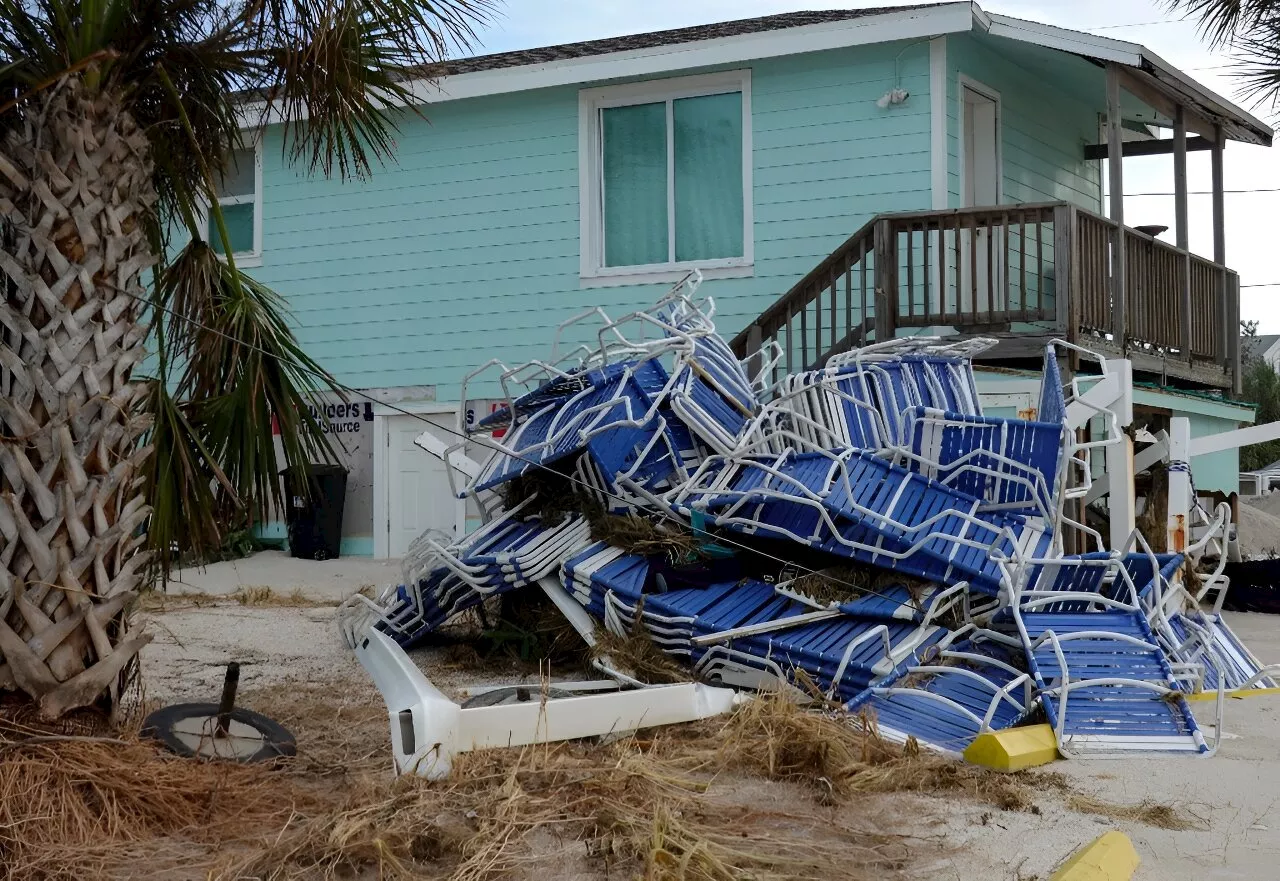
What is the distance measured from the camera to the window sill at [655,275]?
13039 millimetres

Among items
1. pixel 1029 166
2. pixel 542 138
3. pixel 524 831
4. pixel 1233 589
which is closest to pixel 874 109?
pixel 1029 166

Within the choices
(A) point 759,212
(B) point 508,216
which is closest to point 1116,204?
(A) point 759,212

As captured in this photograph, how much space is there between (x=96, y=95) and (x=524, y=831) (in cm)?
292

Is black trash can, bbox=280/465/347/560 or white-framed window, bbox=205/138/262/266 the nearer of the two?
black trash can, bbox=280/465/347/560

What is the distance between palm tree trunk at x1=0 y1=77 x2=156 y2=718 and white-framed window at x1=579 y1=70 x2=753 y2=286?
28.7 feet

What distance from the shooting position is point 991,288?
422 inches

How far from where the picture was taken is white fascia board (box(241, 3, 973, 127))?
11891 millimetres

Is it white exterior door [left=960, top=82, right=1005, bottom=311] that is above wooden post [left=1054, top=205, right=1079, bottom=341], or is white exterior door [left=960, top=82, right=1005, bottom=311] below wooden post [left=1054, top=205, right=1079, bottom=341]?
above

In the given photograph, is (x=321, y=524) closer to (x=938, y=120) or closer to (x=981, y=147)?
(x=938, y=120)

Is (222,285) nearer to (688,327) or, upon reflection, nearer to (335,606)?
(688,327)

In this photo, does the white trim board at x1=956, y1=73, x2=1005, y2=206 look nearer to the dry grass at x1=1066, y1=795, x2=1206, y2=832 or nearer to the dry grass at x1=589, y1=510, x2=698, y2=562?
the dry grass at x1=589, y1=510, x2=698, y2=562

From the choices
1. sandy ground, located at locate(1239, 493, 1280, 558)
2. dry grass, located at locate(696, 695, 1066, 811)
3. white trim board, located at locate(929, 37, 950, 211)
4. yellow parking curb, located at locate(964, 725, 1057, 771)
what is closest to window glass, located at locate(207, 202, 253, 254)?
white trim board, located at locate(929, 37, 950, 211)

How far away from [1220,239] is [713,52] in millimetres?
6097

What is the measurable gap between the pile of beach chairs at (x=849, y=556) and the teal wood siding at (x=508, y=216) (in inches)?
210
